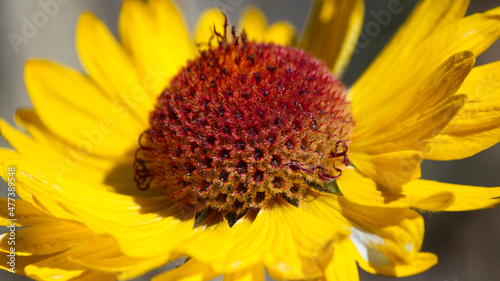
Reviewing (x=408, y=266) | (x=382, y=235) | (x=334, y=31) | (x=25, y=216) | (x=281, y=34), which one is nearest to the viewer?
(x=408, y=266)

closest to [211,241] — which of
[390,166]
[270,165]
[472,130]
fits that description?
[270,165]

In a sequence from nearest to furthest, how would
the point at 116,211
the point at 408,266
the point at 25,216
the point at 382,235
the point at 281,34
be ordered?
the point at 408,266
the point at 382,235
the point at 25,216
the point at 116,211
the point at 281,34

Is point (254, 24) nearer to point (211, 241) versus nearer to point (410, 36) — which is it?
point (410, 36)

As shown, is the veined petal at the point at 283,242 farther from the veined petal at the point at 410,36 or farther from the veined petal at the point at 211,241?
the veined petal at the point at 410,36

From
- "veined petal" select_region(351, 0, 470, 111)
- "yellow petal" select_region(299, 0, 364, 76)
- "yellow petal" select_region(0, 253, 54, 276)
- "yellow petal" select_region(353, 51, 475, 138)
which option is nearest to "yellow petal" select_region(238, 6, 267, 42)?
"yellow petal" select_region(299, 0, 364, 76)

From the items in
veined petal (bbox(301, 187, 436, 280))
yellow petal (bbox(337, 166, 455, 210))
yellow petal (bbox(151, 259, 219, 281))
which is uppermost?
yellow petal (bbox(337, 166, 455, 210))

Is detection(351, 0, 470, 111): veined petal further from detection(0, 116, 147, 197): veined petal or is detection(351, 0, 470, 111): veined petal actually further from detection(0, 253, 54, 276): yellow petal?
detection(0, 253, 54, 276): yellow petal

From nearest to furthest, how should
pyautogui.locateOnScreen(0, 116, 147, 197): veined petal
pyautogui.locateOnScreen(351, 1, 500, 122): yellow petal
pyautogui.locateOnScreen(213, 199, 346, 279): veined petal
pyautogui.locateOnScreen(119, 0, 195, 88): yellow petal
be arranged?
pyautogui.locateOnScreen(213, 199, 346, 279): veined petal < pyautogui.locateOnScreen(351, 1, 500, 122): yellow petal < pyautogui.locateOnScreen(0, 116, 147, 197): veined petal < pyautogui.locateOnScreen(119, 0, 195, 88): yellow petal
